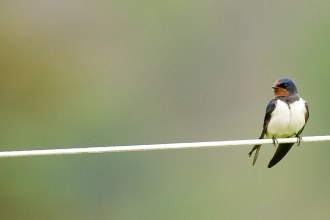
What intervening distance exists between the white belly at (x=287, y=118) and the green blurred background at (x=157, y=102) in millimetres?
2721

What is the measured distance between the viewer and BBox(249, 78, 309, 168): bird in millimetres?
3082

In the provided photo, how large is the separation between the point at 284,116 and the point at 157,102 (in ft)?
11.6

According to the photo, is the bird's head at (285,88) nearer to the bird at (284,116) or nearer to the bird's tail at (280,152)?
the bird at (284,116)

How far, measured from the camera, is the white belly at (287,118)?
3082 millimetres

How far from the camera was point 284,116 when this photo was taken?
308cm

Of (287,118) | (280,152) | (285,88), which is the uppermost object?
(285,88)

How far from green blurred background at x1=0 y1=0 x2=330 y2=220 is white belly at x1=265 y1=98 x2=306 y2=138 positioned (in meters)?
2.72

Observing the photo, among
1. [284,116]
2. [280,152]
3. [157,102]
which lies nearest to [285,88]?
[284,116]

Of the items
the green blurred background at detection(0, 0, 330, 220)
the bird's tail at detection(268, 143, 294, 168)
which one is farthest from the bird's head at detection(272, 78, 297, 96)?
the green blurred background at detection(0, 0, 330, 220)

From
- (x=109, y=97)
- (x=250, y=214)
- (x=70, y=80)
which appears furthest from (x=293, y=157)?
(x=70, y=80)

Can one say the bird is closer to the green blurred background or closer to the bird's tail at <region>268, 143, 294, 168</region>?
the bird's tail at <region>268, 143, 294, 168</region>

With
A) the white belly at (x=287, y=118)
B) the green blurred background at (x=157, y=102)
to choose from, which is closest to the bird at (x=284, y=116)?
the white belly at (x=287, y=118)

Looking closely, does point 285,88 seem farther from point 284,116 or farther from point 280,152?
point 280,152

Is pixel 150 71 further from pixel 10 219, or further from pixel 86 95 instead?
pixel 10 219
